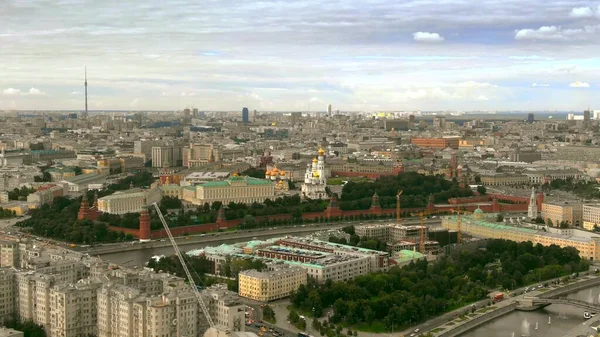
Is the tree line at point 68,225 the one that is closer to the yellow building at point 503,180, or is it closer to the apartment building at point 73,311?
the apartment building at point 73,311

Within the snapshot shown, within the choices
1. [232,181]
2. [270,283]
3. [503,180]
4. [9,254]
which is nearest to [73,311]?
[270,283]

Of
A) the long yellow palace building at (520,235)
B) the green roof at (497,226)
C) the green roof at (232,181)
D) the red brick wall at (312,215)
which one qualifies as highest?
the green roof at (232,181)

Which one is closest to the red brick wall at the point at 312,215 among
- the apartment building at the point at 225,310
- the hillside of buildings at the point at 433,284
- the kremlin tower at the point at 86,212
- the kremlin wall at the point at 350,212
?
the kremlin wall at the point at 350,212

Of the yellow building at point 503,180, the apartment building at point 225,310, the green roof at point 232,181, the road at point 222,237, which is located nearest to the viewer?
the apartment building at point 225,310

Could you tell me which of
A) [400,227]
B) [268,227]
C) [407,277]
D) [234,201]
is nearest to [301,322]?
[407,277]

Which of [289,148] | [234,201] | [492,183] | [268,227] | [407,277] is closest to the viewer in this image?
[407,277]

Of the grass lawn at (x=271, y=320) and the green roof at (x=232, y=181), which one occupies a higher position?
the green roof at (x=232, y=181)

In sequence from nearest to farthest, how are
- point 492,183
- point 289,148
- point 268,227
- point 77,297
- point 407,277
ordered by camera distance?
1. point 77,297
2. point 407,277
3. point 268,227
4. point 492,183
5. point 289,148

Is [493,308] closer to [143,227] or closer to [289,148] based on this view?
[143,227]

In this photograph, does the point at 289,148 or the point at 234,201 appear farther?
the point at 289,148
